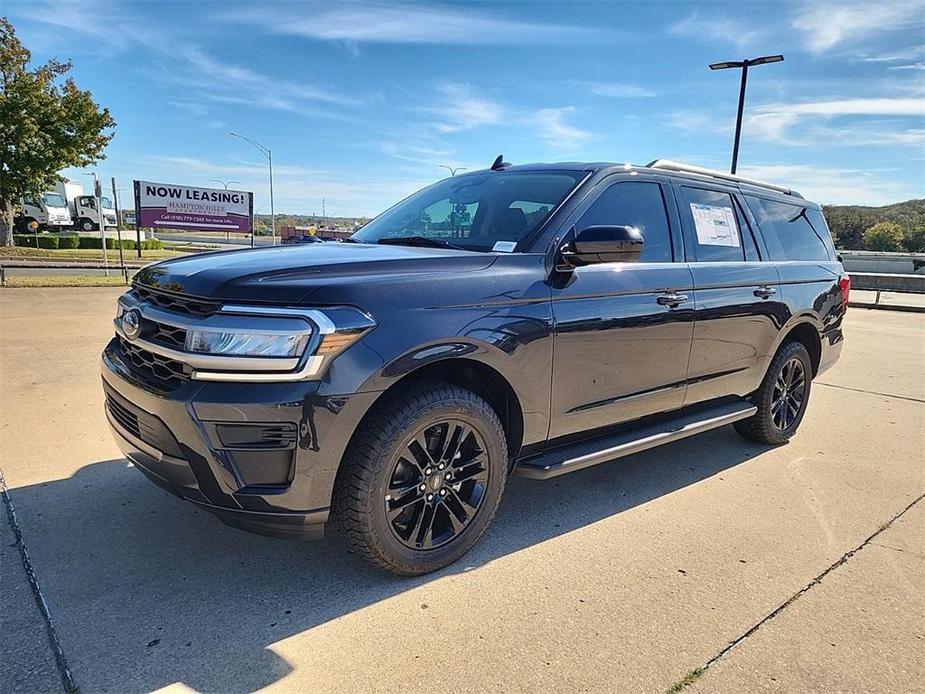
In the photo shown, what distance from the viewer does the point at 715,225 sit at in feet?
13.5

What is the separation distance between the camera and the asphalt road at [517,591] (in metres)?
2.19

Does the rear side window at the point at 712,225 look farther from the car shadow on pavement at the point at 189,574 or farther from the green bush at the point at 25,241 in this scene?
the green bush at the point at 25,241

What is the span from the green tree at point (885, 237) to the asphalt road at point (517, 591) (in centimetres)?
5983

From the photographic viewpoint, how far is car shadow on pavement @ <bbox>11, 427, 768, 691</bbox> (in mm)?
2182

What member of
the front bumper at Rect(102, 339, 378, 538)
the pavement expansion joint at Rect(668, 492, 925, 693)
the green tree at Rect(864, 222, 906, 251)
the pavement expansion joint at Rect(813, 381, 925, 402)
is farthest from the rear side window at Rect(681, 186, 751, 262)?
the green tree at Rect(864, 222, 906, 251)

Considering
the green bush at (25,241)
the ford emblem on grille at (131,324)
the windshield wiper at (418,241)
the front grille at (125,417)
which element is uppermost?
the windshield wiper at (418,241)

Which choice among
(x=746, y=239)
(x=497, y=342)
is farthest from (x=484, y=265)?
(x=746, y=239)

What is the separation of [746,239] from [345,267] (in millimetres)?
3074

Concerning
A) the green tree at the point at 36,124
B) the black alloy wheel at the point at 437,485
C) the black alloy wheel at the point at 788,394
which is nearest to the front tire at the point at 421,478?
the black alloy wheel at the point at 437,485

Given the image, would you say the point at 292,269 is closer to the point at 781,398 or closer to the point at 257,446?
the point at 257,446

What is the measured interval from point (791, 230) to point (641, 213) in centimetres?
198

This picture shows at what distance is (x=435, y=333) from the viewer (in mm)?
2541

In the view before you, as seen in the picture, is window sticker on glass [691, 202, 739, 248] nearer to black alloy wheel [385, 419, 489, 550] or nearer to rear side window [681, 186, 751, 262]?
rear side window [681, 186, 751, 262]

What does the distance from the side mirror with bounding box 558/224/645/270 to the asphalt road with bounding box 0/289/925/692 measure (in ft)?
4.66
